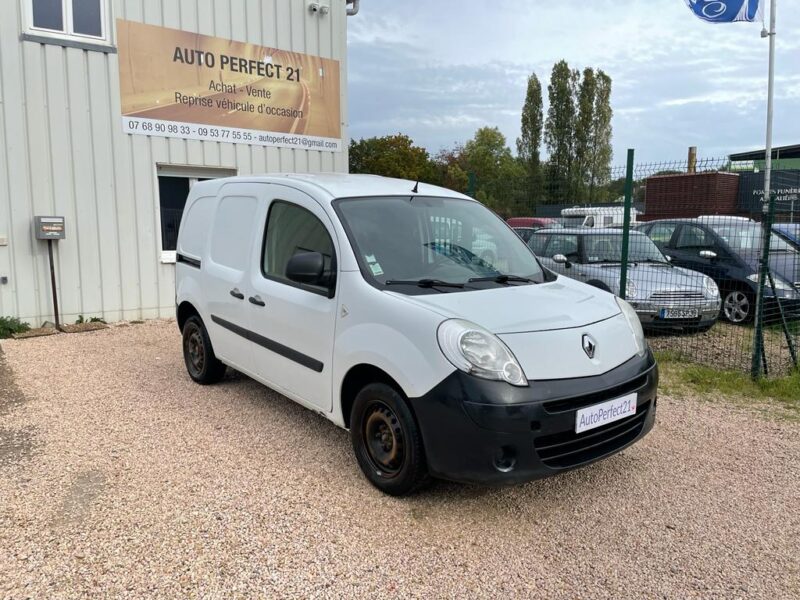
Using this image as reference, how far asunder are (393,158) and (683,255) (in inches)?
1340

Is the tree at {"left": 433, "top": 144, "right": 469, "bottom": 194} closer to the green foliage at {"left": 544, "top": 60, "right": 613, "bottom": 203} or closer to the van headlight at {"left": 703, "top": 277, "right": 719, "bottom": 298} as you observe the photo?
the green foliage at {"left": 544, "top": 60, "right": 613, "bottom": 203}

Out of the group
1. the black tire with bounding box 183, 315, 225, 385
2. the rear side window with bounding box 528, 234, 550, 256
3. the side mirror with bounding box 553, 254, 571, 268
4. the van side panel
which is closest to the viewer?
the van side panel

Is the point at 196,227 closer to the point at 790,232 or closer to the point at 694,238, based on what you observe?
the point at 694,238

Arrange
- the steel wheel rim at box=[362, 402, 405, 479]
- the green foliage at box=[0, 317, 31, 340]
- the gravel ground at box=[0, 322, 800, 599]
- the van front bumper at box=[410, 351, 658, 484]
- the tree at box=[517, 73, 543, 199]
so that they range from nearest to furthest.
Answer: the gravel ground at box=[0, 322, 800, 599] < the van front bumper at box=[410, 351, 658, 484] < the steel wheel rim at box=[362, 402, 405, 479] < the green foliage at box=[0, 317, 31, 340] < the tree at box=[517, 73, 543, 199]

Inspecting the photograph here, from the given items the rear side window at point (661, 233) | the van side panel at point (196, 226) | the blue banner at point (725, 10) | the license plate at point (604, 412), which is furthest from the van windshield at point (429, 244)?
the blue banner at point (725, 10)

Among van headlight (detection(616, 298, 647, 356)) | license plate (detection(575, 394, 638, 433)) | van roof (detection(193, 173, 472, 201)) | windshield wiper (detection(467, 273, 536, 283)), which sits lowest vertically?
license plate (detection(575, 394, 638, 433))

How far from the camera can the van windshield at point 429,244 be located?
3734 mm

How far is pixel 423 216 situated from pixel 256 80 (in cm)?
699

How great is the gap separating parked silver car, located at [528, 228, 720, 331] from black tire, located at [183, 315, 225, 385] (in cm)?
421

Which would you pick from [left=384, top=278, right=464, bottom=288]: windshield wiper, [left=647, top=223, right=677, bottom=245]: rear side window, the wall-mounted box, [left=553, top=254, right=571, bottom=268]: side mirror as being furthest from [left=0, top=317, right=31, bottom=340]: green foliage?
[left=647, top=223, right=677, bottom=245]: rear side window

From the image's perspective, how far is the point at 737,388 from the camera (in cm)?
579

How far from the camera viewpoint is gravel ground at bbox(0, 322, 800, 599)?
2725 mm

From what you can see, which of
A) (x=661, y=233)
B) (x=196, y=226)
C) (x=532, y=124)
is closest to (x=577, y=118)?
(x=532, y=124)

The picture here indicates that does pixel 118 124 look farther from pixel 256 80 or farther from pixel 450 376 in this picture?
pixel 450 376
